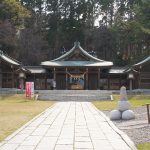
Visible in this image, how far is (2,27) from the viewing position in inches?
2238

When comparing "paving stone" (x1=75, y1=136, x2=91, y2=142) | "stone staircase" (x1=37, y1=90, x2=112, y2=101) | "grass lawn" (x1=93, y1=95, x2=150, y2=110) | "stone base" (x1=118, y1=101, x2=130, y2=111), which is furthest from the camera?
"stone staircase" (x1=37, y1=90, x2=112, y2=101)

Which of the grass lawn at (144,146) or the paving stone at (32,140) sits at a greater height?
the paving stone at (32,140)

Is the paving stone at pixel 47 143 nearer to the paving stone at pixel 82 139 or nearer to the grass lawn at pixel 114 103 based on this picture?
the paving stone at pixel 82 139

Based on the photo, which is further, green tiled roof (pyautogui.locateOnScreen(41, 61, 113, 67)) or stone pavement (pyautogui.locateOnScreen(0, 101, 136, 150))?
green tiled roof (pyautogui.locateOnScreen(41, 61, 113, 67))

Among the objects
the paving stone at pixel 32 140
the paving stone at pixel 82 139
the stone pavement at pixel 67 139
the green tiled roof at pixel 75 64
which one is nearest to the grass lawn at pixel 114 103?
the green tiled roof at pixel 75 64

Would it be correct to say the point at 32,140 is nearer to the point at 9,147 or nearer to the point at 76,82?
the point at 9,147

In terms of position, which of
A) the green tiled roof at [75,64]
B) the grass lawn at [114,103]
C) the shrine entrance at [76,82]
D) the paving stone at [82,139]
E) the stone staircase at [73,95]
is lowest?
the paving stone at [82,139]

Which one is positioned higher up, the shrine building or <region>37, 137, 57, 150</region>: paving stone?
the shrine building

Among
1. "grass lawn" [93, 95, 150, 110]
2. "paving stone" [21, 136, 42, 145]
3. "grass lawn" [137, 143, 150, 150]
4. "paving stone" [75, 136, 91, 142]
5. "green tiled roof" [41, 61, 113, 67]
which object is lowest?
"grass lawn" [137, 143, 150, 150]

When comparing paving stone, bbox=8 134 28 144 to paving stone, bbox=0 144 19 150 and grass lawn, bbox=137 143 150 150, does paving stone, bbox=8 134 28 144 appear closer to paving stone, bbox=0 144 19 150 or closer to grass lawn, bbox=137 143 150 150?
paving stone, bbox=0 144 19 150

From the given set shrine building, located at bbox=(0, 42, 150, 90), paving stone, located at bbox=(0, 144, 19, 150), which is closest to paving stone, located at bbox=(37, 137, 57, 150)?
paving stone, located at bbox=(0, 144, 19, 150)

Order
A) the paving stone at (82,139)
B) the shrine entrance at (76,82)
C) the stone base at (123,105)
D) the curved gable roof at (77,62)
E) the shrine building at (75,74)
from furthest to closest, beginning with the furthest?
the shrine entrance at (76,82)
the curved gable roof at (77,62)
the shrine building at (75,74)
the stone base at (123,105)
the paving stone at (82,139)

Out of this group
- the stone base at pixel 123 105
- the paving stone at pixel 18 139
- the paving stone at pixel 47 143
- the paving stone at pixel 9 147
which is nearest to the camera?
the paving stone at pixel 9 147

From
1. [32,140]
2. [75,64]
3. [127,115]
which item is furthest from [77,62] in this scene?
[32,140]
